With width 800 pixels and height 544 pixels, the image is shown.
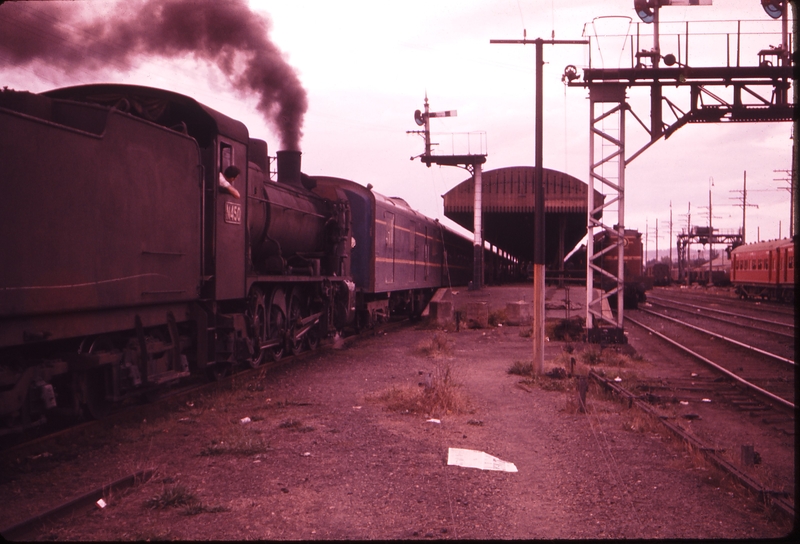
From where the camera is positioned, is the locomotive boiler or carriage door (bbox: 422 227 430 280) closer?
the locomotive boiler

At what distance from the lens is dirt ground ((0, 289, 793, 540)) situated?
477 centimetres

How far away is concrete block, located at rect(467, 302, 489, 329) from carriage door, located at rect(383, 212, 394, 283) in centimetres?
327

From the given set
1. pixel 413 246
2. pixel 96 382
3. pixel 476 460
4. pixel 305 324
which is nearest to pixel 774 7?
pixel 305 324

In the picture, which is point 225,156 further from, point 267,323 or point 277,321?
point 277,321

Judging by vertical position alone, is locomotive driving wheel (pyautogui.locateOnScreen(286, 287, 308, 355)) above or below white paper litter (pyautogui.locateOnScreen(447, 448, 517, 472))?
above

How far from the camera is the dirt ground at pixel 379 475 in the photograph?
15.7ft

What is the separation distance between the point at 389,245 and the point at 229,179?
9.38m

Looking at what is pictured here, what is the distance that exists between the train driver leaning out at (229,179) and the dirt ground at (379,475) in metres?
2.65

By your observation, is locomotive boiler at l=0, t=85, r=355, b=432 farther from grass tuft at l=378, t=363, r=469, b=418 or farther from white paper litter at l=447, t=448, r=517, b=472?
white paper litter at l=447, t=448, r=517, b=472

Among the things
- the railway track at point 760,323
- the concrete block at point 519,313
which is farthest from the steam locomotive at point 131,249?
the railway track at point 760,323

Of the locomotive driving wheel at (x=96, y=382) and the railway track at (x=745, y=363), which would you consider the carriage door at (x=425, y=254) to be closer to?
the railway track at (x=745, y=363)

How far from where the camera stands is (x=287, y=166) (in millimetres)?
13750

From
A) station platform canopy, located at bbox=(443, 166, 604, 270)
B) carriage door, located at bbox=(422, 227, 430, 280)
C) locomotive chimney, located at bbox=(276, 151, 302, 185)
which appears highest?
station platform canopy, located at bbox=(443, 166, 604, 270)

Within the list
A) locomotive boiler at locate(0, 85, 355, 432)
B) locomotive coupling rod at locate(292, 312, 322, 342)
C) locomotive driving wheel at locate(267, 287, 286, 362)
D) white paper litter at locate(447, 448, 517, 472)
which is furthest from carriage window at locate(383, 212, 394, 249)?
white paper litter at locate(447, 448, 517, 472)
